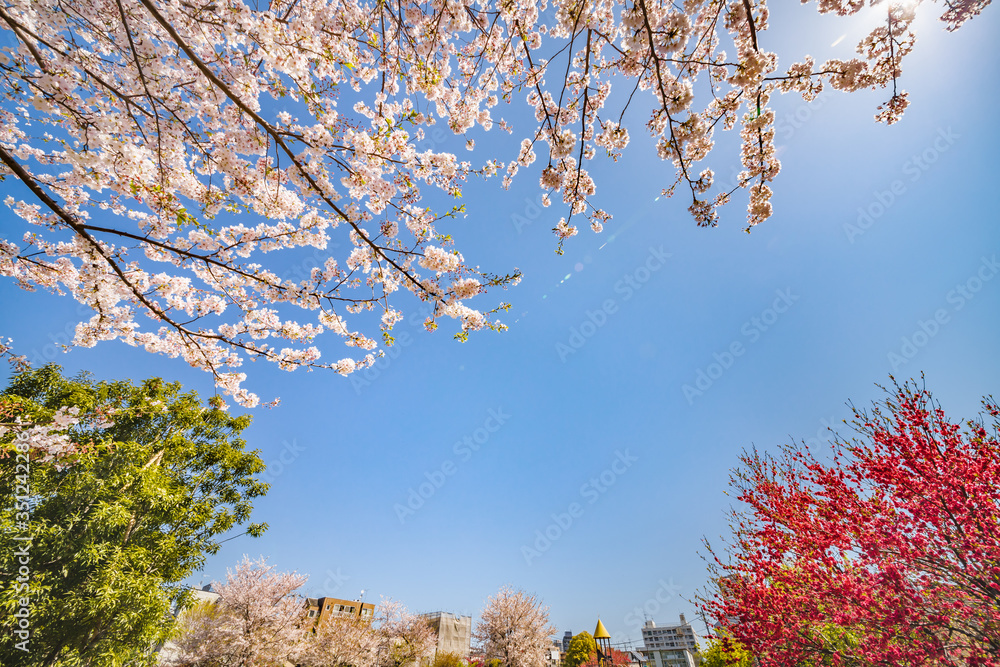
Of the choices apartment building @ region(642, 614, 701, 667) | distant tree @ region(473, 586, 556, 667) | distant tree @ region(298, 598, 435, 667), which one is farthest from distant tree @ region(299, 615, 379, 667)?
apartment building @ region(642, 614, 701, 667)

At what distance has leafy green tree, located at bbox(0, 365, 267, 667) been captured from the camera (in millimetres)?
6992

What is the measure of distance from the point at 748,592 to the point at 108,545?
13828mm

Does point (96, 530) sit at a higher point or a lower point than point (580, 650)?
higher

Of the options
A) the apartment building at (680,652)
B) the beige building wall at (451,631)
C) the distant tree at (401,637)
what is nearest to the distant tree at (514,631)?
the distant tree at (401,637)

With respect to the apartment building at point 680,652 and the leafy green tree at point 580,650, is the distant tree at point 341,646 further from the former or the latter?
the apartment building at point 680,652

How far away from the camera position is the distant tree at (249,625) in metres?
13.7

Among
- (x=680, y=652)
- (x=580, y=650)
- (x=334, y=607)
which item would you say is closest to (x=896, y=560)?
(x=580, y=650)

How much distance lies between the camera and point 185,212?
320 centimetres

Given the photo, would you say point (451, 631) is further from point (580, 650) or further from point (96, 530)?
point (96, 530)

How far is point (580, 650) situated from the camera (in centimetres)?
2608

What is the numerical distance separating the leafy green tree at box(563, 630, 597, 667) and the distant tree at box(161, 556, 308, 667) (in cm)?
2015

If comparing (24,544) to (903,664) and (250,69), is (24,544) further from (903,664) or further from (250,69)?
(903,664)

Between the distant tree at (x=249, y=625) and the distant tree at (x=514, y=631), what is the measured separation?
9.74 metres

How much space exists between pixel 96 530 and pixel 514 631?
63.6 feet
